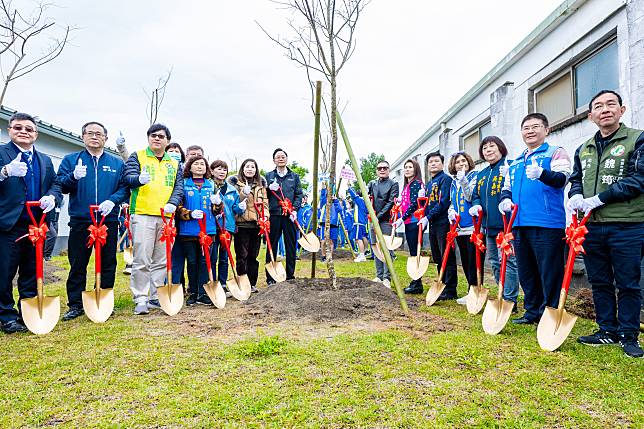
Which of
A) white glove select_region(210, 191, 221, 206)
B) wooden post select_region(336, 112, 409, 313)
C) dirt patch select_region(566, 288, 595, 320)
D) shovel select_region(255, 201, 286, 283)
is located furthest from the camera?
shovel select_region(255, 201, 286, 283)

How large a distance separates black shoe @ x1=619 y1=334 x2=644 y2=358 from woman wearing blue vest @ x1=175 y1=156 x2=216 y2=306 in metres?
4.04

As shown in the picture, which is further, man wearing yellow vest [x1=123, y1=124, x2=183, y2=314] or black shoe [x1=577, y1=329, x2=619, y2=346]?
man wearing yellow vest [x1=123, y1=124, x2=183, y2=314]

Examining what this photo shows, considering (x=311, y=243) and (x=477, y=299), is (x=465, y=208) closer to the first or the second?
(x=477, y=299)

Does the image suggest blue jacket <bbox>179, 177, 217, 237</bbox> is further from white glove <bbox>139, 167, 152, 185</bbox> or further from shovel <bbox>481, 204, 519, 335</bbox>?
shovel <bbox>481, 204, 519, 335</bbox>

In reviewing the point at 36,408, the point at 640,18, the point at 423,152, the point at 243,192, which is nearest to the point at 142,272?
the point at 243,192

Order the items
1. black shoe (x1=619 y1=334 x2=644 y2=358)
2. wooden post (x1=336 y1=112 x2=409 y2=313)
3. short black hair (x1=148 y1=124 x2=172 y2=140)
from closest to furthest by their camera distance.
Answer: black shoe (x1=619 y1=334 x2=644 y2=358) → wooden post (x1=336 y1=112 x2=409 y2=313) → short black hair (x1=148 y1=124 x2=172 y2=140)

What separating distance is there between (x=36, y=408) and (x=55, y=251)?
12.0m

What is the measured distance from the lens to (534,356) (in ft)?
9.98

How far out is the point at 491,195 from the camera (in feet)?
15.0

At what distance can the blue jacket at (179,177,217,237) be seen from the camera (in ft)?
15.9

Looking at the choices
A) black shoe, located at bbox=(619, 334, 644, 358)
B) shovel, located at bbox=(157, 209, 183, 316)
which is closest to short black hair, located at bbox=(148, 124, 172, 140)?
shovel, located at bbox=(157, 209, 183, 316)

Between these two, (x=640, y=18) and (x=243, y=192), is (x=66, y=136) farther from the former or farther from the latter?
(x=640, y=18)

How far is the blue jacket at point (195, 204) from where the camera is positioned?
15.9ft

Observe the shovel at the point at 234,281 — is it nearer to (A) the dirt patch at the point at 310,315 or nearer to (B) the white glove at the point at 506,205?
(A) the dirt patch at the point at 310,315
